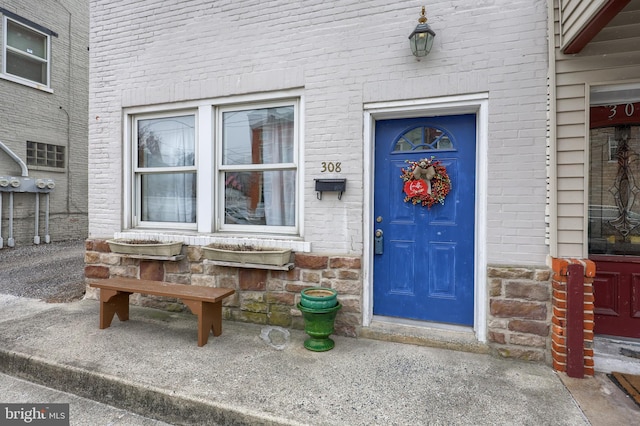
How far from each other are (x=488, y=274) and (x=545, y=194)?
2.82 ft

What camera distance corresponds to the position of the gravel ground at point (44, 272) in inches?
198

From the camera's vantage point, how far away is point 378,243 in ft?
11.9

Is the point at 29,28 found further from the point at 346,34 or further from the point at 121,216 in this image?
the point at 346,34

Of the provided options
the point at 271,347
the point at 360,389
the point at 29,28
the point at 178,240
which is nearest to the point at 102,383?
the point at 271,347

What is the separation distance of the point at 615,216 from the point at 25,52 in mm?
12538

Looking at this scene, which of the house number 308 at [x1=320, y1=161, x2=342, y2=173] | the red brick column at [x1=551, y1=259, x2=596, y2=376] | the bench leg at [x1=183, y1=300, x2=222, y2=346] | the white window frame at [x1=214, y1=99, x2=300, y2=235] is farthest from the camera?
A: the white window frame at [x1=214, y1=99, x2=300, y2=235]

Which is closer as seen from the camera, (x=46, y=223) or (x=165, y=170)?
(x=165, y=170)

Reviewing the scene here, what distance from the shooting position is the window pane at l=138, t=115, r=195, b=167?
434 cm

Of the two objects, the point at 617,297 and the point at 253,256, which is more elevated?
the point at 253,256

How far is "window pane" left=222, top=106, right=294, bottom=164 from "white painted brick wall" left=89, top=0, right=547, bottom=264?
301 mm

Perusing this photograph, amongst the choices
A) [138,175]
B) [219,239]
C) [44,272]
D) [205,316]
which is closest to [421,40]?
[219,239]

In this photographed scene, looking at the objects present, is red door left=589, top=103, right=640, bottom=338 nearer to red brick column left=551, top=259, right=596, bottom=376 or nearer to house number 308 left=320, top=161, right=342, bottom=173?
red brick column left=551, top=259, right=596, bottom=376

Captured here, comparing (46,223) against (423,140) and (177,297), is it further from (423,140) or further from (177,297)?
(423,140)

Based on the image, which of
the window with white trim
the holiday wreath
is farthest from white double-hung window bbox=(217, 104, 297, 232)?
the window with white trim
